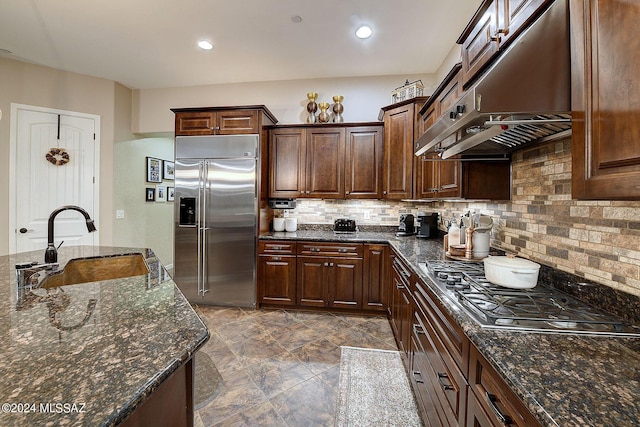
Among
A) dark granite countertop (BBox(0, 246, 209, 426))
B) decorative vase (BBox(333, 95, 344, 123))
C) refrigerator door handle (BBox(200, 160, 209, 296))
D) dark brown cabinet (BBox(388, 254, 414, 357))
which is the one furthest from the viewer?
decorative vase (BBox(333, 95, 344, 123))

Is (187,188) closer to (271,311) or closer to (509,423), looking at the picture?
(271,311)

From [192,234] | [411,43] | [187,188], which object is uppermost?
[411,43]

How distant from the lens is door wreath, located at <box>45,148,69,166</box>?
137 inches

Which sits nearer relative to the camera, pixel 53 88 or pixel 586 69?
pixel 586 69

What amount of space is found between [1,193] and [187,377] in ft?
13.5

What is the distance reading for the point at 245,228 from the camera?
134 inches

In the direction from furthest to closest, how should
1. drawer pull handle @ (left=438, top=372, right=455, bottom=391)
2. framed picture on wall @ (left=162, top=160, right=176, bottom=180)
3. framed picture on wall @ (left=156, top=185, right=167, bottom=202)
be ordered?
1. framed picture on wall @ (left=162, top=160, right=176, bottom=180)
2. framed picture on wall @ (left=156, top=185, right=167, bottom=202)
3. drawer pull handle @ (left=438, top=372, right=455, bottom=391)

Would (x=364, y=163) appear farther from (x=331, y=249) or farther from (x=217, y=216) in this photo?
(x=217, y=216)

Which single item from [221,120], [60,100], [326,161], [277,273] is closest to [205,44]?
[221,120]

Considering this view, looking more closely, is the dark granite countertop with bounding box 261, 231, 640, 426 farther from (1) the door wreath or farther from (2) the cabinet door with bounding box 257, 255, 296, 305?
(1) the door wreath

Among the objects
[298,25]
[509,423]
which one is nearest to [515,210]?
[509,423]

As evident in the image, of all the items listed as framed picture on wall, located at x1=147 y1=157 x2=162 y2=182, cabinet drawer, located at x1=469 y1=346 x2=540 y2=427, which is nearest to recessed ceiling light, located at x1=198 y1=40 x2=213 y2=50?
framed picture on wall, located at x1=147 y1=157 x2=162 y2=182

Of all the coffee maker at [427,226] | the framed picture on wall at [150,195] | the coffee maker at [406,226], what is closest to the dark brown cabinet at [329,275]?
the coffee maker at [406,226]

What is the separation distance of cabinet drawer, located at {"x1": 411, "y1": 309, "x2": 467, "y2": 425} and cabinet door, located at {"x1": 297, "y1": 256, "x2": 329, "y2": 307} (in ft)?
5.35
